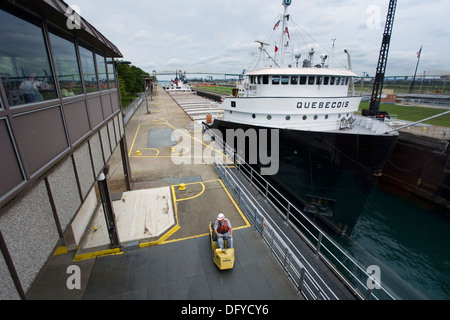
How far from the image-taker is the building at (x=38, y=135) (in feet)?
8.17

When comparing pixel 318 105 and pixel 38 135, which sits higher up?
pixel 38 135

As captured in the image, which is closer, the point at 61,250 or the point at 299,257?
the point at 299,257

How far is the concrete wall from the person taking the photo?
2.40 metres

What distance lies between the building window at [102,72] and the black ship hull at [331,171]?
330 inches

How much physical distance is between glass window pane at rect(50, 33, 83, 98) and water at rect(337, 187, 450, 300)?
13251 millimetres

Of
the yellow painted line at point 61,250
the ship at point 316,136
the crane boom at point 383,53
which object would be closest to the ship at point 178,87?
the crane boom at point 383,53

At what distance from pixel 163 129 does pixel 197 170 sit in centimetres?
1364

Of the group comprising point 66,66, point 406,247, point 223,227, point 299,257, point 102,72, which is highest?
point 102,72

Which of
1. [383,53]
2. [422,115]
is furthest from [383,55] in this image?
[422,115]

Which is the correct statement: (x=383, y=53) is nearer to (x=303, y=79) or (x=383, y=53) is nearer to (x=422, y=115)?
(x=422, y=115)

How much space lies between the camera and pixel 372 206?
1625 cm

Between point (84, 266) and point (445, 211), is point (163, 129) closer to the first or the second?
point (84, 266)

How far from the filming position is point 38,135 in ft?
10.5

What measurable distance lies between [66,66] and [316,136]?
9413 mm
